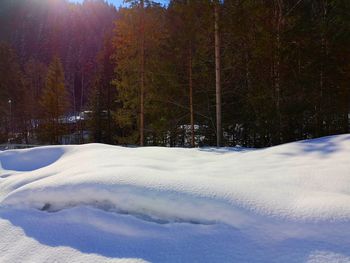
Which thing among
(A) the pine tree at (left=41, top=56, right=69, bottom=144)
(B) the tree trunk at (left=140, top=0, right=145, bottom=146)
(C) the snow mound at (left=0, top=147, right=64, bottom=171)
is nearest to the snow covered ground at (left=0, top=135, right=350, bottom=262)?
(C) the snow mound at (left=0, top=147, right=64, bottom=171)

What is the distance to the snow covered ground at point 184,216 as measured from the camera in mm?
2453

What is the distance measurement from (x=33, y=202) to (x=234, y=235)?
212 centimetres

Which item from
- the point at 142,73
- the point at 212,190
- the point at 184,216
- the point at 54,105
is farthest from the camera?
the point at 54,105

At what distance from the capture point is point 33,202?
3.58 meters

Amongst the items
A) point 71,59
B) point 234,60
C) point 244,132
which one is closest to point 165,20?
point 234,60

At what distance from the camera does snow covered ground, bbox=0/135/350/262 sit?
A: 8.05 ft

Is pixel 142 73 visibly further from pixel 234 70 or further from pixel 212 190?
pixel 212 190

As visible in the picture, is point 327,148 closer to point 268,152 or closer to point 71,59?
point 268,152

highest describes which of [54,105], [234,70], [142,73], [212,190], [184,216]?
[54,105]

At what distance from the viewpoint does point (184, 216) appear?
2902 mm

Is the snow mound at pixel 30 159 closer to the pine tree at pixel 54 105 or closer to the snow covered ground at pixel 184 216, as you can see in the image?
the snow covered ground at pixel 184 216

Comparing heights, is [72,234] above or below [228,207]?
below

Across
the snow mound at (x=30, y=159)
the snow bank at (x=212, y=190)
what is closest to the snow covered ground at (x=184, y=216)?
the snow bank at (x=212, y=190)

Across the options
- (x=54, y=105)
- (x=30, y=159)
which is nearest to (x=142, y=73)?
(x=30, y=159)
